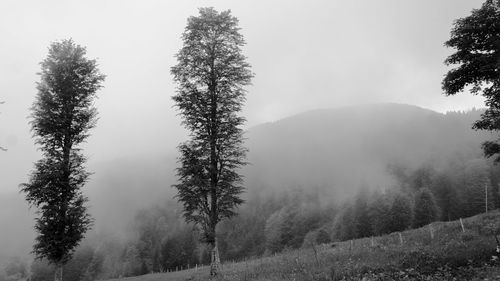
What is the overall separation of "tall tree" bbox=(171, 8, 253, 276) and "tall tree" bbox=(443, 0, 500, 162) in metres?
12.7

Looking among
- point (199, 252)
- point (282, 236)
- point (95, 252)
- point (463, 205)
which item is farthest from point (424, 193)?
point (95, 252)

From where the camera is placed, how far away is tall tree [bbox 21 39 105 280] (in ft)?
77.2

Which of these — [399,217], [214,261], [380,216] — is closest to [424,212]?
[399,217]

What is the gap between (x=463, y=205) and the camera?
124375 mm

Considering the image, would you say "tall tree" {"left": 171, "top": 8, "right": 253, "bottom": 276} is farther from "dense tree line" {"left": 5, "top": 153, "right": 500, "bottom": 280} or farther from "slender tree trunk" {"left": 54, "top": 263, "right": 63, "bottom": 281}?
"dense tree line" {"left": 5, "top": 153, "right": 500, "bottom": 280}

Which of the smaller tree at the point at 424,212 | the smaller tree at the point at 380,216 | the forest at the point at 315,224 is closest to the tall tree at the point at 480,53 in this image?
the forest at the point at 315,224

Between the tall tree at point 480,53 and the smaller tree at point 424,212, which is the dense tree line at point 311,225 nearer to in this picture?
the smaller tree at point 424,212

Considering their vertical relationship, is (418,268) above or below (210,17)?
below

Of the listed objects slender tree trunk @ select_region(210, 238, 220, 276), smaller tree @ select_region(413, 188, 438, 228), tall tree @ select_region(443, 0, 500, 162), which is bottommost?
slender tree trunk @ select_region(210, 238, 220, 276)

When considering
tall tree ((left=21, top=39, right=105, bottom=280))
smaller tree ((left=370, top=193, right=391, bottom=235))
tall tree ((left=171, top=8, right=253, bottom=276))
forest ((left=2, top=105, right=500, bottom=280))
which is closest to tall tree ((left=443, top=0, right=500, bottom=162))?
tall tree ((left=171, top=8, right=253, bottom=276))

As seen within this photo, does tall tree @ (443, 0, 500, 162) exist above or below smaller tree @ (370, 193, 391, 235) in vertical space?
above

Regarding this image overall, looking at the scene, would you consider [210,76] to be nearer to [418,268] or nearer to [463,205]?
[418,268]

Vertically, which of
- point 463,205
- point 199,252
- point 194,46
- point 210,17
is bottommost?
point 199,252

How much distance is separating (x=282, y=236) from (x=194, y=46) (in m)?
127
